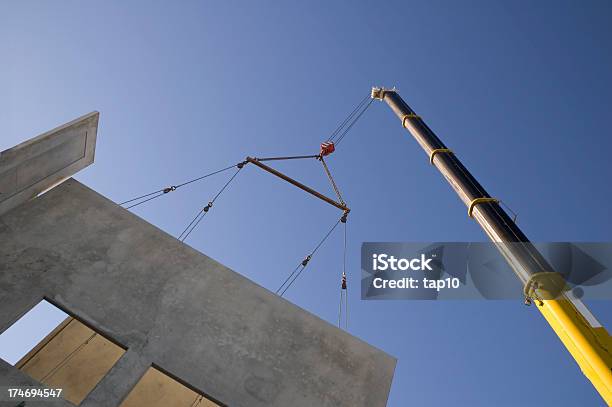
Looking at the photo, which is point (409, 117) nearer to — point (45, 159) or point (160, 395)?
point (45, 159)

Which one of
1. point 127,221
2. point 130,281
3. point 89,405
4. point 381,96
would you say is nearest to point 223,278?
point 130,281

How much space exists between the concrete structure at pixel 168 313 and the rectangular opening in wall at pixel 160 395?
283 centimetres

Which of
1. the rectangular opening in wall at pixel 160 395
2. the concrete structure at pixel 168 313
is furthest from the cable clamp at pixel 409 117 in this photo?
the rectangular opening in wall at pixel 160 395

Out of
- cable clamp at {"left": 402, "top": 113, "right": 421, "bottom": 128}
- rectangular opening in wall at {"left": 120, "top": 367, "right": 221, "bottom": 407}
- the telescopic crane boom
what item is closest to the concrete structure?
rectangular opening in wall at {"left": 120, "top": 367, "right": 221, "bottom": 407}

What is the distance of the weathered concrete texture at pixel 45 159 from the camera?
8.13 m

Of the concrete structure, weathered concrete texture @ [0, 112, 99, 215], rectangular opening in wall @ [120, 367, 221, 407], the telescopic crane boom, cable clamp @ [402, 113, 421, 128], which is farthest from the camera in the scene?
cable clamp @ [402, 113, 421, 128]

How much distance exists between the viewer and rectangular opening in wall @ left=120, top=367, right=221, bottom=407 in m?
9.87

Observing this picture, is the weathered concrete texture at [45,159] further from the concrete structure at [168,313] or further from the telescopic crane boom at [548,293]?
the telescopic crane boom at [548,293]

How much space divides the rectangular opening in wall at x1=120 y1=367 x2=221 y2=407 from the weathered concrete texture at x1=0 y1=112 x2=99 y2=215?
491 centimetres

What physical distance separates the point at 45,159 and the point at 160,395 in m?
6.07

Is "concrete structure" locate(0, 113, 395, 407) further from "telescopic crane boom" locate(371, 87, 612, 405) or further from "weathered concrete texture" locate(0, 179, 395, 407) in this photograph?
"telescopic crane boom" locate(371, 87, 612, 405)

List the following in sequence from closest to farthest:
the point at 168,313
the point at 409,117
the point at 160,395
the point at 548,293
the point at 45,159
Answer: the point at 548,293 < the point at 168,313 < the point at 45,159 < the point at 160,395 < the point at 409,117

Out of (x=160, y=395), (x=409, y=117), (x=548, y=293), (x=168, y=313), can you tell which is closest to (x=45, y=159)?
(x=168, y=313)

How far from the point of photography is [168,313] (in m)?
8.05
